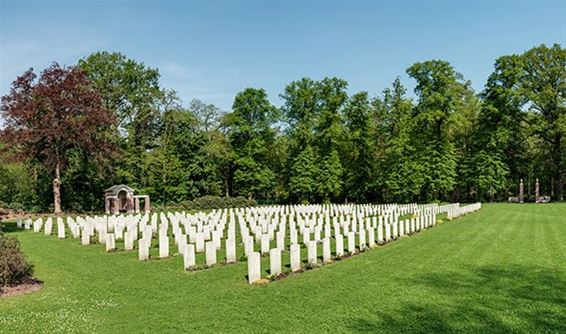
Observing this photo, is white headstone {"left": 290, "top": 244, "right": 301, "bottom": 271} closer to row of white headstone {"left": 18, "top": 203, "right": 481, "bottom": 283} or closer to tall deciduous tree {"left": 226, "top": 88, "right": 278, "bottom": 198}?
row of white headstone {"left": 18, "top": 203, "right": 481, "bottom": 283}

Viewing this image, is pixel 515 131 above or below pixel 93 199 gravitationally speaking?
above

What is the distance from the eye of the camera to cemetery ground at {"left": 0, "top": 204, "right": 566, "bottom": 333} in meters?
6.96

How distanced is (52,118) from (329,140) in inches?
1167

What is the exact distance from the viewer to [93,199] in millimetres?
45375

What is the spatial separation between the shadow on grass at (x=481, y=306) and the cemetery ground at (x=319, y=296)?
0.05 ft

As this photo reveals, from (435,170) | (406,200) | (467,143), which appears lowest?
(406,200)

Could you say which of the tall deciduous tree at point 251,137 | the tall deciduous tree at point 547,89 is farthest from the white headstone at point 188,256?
the tall deciduous tree at point 547,89

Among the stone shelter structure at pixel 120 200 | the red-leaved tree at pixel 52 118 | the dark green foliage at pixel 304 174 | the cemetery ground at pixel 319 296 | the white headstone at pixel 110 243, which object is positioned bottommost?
the cemetery ground at pixel 319 296

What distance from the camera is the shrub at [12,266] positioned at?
32.0 ft

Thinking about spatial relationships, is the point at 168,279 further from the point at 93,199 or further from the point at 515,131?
the point at 515,131

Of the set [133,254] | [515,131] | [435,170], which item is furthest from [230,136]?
[133,254]

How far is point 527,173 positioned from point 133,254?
2338 inches

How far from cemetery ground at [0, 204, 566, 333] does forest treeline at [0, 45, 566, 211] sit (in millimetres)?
33389

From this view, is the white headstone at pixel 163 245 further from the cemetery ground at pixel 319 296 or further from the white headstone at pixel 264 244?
the white headstone at pixel 264 244
